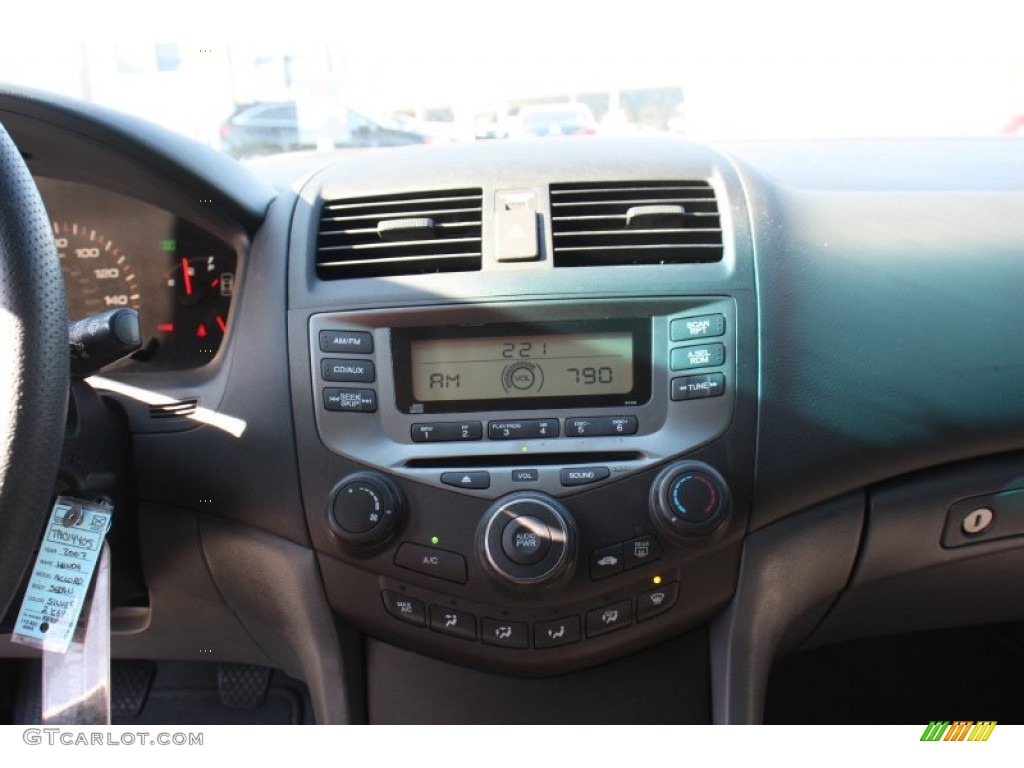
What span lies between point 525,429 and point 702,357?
29cm

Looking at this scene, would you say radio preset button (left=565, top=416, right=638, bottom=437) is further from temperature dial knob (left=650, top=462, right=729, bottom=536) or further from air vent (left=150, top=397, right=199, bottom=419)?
air vent (left=150, top=397, right=199, bottom=419)

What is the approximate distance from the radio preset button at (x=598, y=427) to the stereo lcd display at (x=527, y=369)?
1.1 inches

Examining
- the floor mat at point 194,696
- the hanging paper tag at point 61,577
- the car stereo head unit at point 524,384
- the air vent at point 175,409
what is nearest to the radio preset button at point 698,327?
the car stereo head unit at point 524,384

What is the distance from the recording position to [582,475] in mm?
1416

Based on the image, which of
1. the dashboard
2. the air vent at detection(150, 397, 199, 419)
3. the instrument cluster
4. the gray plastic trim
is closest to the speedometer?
the instrument cluster

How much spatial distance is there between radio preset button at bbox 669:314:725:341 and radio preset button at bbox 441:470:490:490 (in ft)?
1.19

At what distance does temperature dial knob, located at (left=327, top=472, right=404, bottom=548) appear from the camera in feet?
4.62

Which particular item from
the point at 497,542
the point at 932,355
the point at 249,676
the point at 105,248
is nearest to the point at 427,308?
the point at 497,542

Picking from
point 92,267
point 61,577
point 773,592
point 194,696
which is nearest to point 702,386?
point 773,592

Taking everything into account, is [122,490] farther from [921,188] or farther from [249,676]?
[921,188]

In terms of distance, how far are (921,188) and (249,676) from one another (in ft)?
5.47

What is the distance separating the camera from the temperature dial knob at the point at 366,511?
55.4 inches

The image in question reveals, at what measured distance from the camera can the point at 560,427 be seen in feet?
4.71

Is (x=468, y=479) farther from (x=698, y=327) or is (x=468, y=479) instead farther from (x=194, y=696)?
(x=194, y=696)
